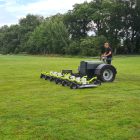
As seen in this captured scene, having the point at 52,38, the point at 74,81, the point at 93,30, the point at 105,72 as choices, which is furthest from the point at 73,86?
the point at 93,30

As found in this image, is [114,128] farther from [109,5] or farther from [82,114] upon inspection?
[109,5]

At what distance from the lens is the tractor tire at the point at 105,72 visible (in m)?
16.9

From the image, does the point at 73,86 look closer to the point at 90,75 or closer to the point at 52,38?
the point at 90,75

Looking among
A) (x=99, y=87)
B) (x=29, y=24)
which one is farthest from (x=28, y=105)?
(x=29, y=24)

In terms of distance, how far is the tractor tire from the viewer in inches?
664

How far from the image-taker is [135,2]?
3324 inches

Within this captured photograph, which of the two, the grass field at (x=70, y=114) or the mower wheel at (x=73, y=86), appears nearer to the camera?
the grass field at (x=70, y=114)

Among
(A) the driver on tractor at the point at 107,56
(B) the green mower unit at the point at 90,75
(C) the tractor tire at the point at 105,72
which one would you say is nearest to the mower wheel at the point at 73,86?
(B) the green mower unit at the point at 90,75

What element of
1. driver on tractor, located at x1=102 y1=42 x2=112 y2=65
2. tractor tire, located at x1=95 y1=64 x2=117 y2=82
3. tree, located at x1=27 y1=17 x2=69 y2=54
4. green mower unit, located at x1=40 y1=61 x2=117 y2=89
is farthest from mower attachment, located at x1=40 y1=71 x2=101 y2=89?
tree, located at x1=27 y1=17 x2=69 y2=54

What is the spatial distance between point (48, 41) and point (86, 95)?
7955 cm

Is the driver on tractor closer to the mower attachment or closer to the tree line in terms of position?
the mower attachment

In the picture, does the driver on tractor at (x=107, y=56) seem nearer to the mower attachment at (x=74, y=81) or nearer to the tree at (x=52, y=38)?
the mower attachment at (x=74, y=81)

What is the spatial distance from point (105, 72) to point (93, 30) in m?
77.7

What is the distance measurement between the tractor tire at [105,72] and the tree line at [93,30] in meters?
56.0
